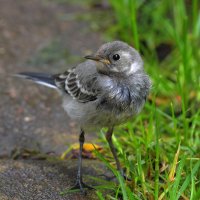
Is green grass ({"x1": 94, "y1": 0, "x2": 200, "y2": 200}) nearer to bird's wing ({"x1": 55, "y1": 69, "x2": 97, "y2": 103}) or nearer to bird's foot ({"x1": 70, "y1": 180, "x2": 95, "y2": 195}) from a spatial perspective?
bird's foot ({"x1": 70, "y1": 180, "x2": 95, "y2": 195})

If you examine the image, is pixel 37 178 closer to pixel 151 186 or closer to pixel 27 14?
pixel 151 186

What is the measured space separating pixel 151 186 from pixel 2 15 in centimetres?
453

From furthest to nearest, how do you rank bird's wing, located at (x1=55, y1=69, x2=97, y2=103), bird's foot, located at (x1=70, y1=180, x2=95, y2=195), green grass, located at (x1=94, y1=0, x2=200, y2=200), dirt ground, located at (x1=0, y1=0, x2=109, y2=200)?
1. bird's wing, located at (x1=55, y1=69, x2=97, y2=103)
2. dirt ground, located at (x1=0, y1=0, x2=109, y2=200)
3. bird's foot, located at (x1=70, y1=180, x2=95, y2=195)
4. green grass, located at (x1=94, y1=0, x2=200, y2=200)

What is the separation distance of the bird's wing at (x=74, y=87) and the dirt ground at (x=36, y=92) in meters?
0.57

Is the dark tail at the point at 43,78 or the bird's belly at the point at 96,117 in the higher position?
the dark tail at the point at 43,78

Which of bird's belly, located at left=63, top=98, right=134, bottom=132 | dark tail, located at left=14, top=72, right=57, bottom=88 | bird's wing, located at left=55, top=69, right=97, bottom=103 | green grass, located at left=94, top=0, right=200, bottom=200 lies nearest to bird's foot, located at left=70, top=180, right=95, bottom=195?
green grass, located at left=94, top=0, right=200, bottom=200

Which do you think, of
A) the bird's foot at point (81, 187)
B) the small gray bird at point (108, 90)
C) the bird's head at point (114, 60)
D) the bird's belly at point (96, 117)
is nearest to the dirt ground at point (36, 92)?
the bird's foot at point (81, 187)

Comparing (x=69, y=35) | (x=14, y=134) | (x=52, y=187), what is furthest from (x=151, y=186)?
(x=69, y=35)

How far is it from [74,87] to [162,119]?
3.46 ft

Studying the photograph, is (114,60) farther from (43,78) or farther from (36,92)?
(36,92)

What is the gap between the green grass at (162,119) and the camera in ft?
12.8

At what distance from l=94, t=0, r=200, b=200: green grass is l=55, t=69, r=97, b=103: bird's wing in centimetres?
57

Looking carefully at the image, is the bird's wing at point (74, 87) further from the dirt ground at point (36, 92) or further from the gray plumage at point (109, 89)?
the dirt ground at point (36, 92)

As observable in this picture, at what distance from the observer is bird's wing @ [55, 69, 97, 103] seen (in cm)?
438
